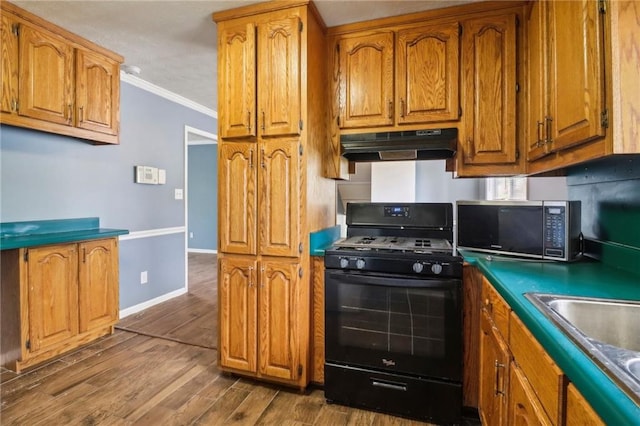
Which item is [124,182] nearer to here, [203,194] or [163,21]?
[163,21]

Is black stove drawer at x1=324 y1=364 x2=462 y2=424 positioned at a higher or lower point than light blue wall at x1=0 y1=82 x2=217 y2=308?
lower

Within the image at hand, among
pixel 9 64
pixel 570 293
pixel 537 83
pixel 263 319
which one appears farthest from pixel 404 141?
pixel 9 64

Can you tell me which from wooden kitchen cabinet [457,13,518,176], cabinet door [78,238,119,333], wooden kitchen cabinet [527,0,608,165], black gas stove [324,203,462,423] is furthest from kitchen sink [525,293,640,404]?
cabinet door [78,238,119,333]

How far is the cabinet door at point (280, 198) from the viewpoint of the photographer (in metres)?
1.95

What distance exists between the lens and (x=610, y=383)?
0.58 meters

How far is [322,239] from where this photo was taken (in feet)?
7.07

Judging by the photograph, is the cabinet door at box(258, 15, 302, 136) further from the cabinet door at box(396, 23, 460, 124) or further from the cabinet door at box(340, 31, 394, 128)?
the cabinet door at box(396, 23, 460, 124)

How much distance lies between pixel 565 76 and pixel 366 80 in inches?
45.9

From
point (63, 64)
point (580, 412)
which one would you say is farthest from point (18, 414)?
point (580, 412)

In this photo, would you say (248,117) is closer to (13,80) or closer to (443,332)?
(13,80)

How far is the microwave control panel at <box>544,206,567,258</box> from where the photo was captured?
155 centimetres

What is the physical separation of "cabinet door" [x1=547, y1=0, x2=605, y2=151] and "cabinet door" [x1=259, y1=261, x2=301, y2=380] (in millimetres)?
1500

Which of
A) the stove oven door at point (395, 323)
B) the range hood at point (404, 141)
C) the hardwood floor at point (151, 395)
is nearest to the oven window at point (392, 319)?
the stove oven door at point (395, 323)

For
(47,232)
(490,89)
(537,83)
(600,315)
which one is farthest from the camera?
(47,232)
